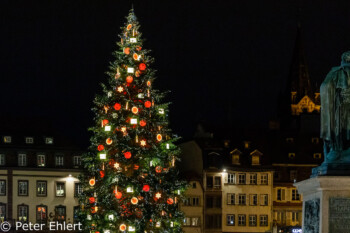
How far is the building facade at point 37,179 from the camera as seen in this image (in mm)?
80688

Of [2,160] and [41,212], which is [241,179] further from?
[2,160]

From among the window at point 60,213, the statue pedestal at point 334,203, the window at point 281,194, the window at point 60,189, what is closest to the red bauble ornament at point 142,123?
the statue pedestal at point 334,203

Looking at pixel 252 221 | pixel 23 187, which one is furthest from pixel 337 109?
pixel 23 187

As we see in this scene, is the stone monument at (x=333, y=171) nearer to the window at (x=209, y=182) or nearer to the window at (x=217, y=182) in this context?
the window at (x=209, y=182)

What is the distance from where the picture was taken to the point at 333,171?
16906 mm

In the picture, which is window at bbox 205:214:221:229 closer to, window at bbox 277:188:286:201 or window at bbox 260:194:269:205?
window at bbox 260:194:269:205

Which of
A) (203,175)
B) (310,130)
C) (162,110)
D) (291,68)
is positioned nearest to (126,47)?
(162,110)

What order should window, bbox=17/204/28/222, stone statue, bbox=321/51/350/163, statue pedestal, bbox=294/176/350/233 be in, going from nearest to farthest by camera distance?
statue pedestal, bbox=294/176/350/233 → stone statue, bbox=321/51/350/163 → window, bbox=17/204/28/222

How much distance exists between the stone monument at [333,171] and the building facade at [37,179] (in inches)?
2524

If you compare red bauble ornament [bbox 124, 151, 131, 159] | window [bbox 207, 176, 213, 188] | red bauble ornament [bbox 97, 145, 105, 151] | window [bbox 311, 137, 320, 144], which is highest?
window [bbox 311, 137, 320, 144]

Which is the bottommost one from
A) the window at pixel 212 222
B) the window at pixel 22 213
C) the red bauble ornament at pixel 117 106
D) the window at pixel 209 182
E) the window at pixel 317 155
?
the window at pixel 212 222

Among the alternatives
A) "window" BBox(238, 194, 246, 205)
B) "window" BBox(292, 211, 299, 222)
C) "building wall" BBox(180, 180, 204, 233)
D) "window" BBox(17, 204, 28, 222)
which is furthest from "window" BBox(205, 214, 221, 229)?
"window" BBox(17, 204, 28, 222)

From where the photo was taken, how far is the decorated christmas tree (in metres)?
33.8

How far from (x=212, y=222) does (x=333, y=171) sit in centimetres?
6317
